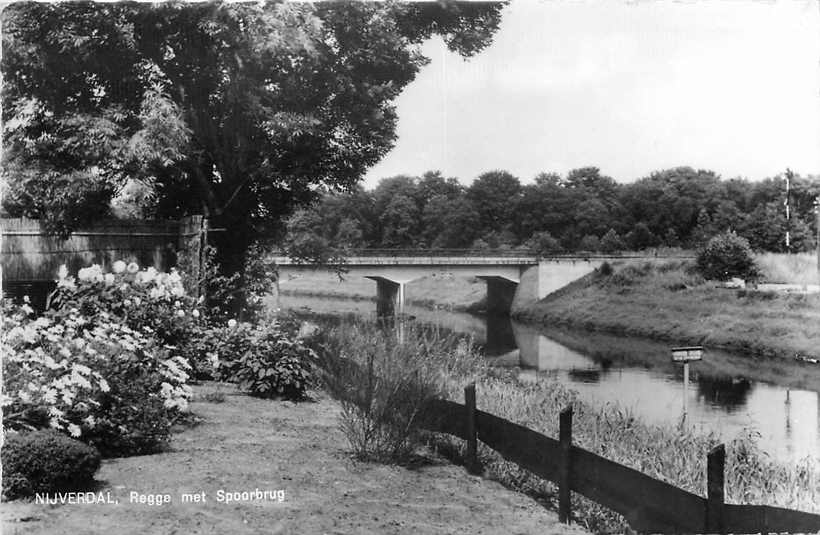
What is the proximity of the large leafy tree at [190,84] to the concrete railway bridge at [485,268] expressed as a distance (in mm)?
24621

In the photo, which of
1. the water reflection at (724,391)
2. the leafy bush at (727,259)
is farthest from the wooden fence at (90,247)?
the leafy bush at (727,259)

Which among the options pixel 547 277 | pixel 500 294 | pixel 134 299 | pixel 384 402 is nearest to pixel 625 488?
pixel 384 402

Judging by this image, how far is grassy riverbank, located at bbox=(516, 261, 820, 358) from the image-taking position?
22031mm

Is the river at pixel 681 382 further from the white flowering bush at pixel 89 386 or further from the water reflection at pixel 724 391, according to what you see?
the white flowering bush at pixel 89 386

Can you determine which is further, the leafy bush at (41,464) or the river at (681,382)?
the river at (681,382)

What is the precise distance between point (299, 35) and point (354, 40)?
1380 millimetres

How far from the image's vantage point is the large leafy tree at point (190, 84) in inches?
428

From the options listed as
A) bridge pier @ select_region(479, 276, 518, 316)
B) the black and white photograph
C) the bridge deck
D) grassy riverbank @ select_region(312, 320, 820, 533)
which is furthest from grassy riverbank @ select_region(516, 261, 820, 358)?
grassy riverbank @ select_region(312, 320, 820, 533)

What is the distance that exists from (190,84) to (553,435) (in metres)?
7.57

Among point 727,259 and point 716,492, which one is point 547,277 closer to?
point 727,259

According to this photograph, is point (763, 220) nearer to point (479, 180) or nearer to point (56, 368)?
point (479, 180)

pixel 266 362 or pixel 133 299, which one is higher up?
pixel 133 299

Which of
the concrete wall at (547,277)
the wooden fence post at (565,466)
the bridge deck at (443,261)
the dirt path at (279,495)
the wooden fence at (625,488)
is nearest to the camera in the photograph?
the wooden fence at (625,488)

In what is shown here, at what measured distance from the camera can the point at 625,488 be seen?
578cm
